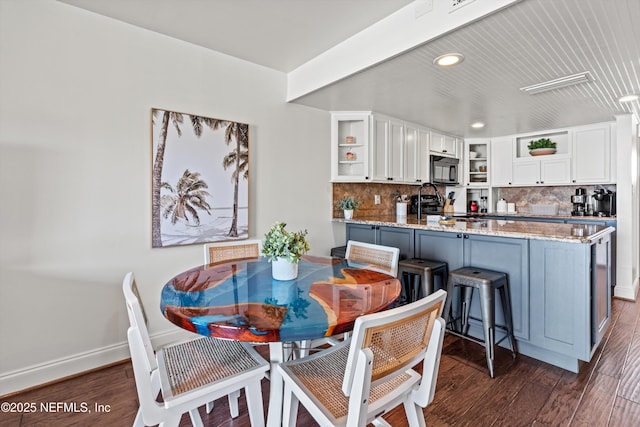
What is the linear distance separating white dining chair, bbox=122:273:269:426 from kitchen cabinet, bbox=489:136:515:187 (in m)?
5.15

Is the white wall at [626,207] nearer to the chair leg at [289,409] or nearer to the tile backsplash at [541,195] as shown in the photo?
the tile backsplash at [541,195]

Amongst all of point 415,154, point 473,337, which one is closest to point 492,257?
point 473,337

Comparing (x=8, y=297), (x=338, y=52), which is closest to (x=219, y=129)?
(x=338, y=52)

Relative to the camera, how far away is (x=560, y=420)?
1.66 m

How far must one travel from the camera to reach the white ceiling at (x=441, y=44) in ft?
6.16

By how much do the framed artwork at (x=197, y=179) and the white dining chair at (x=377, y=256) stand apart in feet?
3.70

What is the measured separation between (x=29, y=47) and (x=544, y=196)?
20.7 feet

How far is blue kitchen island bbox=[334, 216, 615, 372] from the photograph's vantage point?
2.06 metres

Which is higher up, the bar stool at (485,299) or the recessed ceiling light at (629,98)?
the recessed ceiling light at (629,98)

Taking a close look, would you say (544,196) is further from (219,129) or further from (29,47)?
(29,47)

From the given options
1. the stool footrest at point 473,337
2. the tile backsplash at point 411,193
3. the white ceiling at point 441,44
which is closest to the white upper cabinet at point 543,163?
the tile backsplash at point 411,193

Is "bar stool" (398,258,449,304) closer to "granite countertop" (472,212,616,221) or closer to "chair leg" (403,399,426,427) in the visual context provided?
"chair leg" (403,399,426,427)

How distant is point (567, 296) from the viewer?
2.11m

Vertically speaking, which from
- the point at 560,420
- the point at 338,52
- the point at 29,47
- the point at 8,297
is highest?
the point at 338,52
